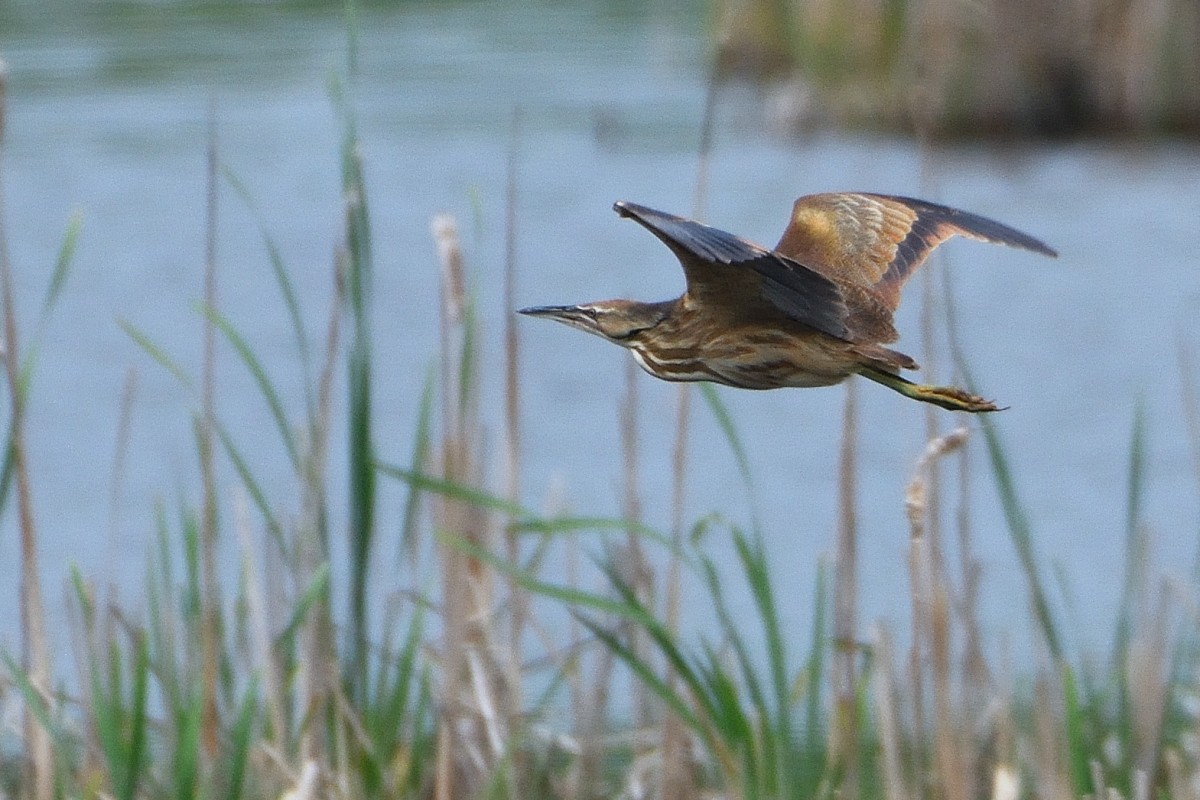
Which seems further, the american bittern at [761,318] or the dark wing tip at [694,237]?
the american bittern at [761,318]

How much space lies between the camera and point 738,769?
314 cm

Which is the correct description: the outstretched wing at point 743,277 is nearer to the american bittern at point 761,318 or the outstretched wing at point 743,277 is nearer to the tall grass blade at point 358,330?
the american bittern at point 761,318

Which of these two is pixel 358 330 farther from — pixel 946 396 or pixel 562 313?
pixel 946 396

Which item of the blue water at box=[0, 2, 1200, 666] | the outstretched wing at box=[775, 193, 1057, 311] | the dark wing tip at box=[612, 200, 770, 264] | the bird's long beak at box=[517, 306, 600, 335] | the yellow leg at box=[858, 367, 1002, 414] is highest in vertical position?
the dark wing tip at box=[612, 200, 770, 264]

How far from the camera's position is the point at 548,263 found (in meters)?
8.94

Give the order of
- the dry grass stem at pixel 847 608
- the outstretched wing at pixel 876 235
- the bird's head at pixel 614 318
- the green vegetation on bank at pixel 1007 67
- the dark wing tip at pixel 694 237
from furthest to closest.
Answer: the green vegetation on bank at pixel 1007 67
the dry grass stem at pixel 847 608
the outstretched wing at pixel 876 235
the bird's head at pixel 614 318
the dark wing tip at pixel 694 237

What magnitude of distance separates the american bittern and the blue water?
606 millimetres

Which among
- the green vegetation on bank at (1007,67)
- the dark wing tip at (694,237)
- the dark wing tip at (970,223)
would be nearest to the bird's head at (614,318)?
the dark wing tip at (694,237)

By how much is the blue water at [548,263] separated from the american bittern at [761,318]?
0.61 metres

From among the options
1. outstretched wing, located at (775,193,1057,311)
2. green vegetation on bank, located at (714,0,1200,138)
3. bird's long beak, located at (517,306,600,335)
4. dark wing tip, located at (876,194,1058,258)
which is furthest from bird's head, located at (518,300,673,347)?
green vegetation on bank, located at (714,0,1200,138)

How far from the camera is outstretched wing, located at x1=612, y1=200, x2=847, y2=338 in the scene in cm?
228

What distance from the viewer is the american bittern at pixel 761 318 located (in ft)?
7.88

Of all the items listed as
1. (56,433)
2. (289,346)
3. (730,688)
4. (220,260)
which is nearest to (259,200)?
(220,260)

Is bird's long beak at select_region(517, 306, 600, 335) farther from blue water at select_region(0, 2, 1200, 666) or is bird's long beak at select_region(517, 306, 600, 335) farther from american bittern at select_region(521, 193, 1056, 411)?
blue water at select_region(0, 2, 1200, 666)
